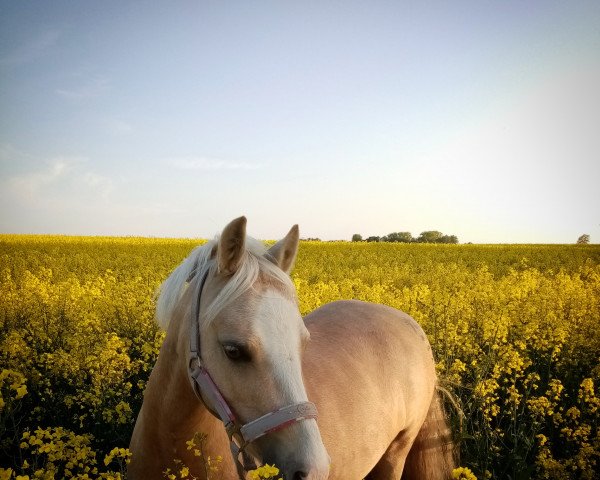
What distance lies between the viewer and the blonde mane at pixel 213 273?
1534mm

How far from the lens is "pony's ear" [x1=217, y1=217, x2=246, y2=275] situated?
1.59m

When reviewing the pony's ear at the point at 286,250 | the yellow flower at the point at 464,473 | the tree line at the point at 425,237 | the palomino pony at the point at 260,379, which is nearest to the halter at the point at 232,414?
the palomino pony at the point at 260,379

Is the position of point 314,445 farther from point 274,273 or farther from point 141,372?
point 141,372

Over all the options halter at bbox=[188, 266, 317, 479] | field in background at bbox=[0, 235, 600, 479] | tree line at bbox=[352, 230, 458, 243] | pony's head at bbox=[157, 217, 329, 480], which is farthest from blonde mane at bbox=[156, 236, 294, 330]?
tree line at bbox=[352, 230, 458, 243]

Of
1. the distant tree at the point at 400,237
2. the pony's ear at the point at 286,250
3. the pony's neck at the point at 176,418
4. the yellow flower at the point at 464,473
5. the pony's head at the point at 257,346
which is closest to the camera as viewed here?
the pony's head at the point at 257,346

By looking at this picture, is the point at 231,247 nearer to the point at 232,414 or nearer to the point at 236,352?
the point at 236,352

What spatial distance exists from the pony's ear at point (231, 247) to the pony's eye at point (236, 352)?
0.33 meters

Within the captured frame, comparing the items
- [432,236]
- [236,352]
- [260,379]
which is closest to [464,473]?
[260,379]

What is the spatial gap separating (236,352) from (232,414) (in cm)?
25

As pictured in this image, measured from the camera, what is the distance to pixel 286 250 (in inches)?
75.9

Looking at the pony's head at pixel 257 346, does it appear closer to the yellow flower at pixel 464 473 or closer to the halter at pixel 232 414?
the halter at pixel 232 414

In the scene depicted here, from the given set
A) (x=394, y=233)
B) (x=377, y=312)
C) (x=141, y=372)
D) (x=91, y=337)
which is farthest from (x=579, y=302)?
(x=394, y=233)

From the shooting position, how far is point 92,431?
364cm

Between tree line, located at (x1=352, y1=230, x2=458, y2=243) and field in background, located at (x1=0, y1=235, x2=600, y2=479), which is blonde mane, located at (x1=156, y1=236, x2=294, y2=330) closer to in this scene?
field in background, located at (x1=0, y1=235, x2=600, y2=479)
